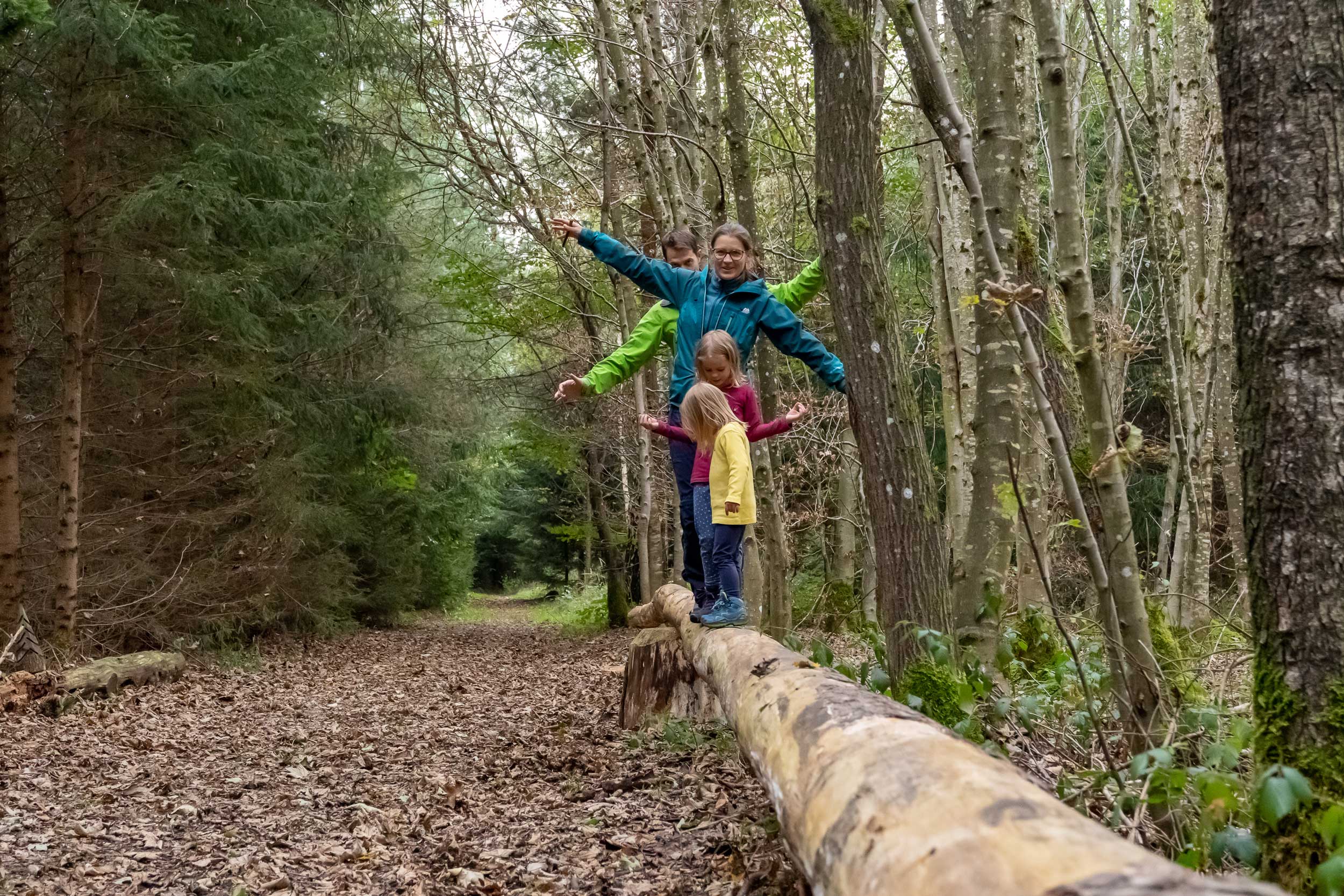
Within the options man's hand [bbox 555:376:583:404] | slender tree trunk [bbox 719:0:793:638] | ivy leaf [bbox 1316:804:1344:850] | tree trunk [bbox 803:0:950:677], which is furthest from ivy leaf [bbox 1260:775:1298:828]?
slender tree trunk [bbox 719:0:793:638]

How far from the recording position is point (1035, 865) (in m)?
1.45

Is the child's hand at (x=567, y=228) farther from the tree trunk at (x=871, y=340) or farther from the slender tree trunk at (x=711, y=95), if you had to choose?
the slender tree trunk at (x=711, y=95)

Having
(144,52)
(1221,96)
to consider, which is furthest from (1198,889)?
(144,52)

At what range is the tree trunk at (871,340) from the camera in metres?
4.01

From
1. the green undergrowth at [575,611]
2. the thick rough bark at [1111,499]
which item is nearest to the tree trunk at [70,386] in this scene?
the green undergrowth at [575,611]

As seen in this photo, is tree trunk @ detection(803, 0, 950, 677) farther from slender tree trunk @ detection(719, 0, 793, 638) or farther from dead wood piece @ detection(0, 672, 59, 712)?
dead wood piece @ detection(0, 672, 59, 712)

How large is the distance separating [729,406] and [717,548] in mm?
795

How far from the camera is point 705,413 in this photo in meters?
5.15

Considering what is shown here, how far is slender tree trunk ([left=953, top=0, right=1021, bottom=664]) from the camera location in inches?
201

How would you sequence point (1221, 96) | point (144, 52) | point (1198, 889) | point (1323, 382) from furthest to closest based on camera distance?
point (144, 52)
point (1221, 96)
point (1323, 382)
point (1198, 889)

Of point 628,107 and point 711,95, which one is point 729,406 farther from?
point 711,95

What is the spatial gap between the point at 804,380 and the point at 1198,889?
45.6ft

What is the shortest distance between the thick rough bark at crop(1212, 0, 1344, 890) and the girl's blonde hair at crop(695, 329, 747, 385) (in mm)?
3107

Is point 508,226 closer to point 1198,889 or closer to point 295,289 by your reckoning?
point 295,289
